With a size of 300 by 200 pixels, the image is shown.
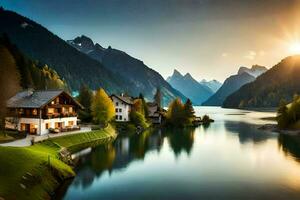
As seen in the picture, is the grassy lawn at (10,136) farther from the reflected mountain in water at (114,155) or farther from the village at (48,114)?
the reflected mountain in water at (114,155)

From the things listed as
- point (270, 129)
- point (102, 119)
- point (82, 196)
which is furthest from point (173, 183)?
point (270, 129)

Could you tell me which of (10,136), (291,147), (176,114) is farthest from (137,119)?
(10,136)

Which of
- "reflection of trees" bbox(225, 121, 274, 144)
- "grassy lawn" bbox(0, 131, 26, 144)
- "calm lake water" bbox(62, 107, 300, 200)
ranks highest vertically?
"grassy lawn" bbox(0, 131, 26, 144)

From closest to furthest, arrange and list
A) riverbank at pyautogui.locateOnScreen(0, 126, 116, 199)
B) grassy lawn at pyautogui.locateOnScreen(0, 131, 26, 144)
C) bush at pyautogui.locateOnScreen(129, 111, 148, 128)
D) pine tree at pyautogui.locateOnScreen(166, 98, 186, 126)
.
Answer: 1. riverbank at pyautogui.locateOnScreen(0, 126, 116, 199)
2. grassy lawn at pyautogui.locateOnScreen(0, 131, 26, 144)
3. bush at pyautogui.locateOnScreen(129, 111, 148, 128)
4. pine tree at pyautogui.locateOnScreen(166, 98, 186, 126)

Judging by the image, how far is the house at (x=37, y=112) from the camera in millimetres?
73625

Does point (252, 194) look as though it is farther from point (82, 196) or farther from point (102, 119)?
point (102, 119)

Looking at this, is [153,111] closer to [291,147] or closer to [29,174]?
[291,147]

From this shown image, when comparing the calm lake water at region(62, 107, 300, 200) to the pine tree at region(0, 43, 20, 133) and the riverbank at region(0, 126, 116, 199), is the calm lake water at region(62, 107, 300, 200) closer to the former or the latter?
the riverbank at region(0, 126, 116, 199)

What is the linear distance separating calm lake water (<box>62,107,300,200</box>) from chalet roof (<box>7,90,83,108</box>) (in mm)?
18078

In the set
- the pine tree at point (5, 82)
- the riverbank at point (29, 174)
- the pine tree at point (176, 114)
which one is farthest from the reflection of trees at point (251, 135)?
the pine tree at point (5, 82)

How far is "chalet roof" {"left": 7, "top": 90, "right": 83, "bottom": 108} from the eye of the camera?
74938 mm

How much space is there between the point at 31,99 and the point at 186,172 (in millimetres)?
46880

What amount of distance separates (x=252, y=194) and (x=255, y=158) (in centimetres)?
2896

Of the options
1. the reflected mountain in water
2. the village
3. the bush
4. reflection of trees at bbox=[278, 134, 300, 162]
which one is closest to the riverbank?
the reflected mountain in water
